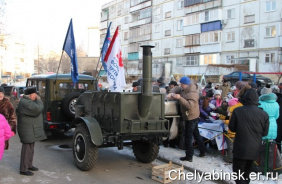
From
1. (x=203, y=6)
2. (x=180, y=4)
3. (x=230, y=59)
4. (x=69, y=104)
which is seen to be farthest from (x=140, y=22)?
(x=69, y=104)

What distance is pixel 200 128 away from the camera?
26.1ft

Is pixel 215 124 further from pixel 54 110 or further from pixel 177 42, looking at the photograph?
pixel 177 42

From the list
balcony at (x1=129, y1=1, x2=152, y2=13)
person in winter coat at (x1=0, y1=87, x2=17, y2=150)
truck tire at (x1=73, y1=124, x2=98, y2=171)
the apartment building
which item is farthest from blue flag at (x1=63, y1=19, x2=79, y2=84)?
balcony at (x1=129, y1=1, x2=152, y2=13)

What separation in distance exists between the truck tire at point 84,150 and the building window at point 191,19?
36.1 m

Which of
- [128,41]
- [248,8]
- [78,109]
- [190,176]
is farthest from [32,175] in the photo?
[128,41]

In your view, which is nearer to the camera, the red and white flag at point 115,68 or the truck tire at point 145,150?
the truck tire at point 145,150

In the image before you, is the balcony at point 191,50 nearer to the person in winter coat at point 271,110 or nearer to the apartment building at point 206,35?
the apartment building at point 206,35

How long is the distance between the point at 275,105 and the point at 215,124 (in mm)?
1666

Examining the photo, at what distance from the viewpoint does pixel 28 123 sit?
598 centimetres

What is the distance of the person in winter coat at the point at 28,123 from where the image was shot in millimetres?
5941

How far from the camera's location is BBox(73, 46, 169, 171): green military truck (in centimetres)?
582

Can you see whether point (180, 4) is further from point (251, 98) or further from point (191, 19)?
point (251, 98)

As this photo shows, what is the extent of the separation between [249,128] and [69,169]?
3870 millimetres

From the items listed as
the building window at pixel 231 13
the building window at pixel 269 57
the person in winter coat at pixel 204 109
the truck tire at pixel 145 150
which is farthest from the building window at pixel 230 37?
the truck tire at pixel 145 150
